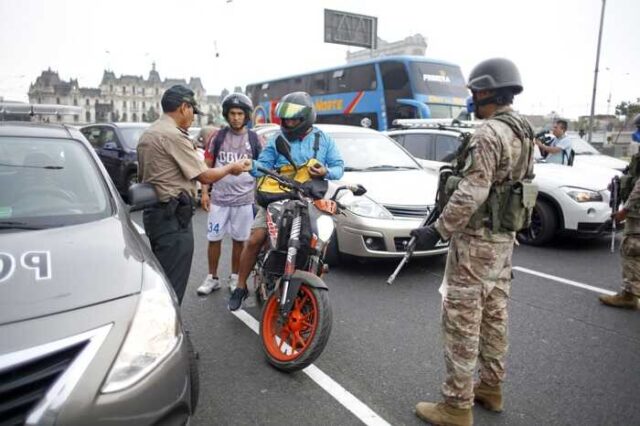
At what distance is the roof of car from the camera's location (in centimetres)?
303

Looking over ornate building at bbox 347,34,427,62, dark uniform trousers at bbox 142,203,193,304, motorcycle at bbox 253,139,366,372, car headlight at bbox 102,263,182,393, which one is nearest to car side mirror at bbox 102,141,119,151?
dark uniform trousers at bbox 142,203,193,304

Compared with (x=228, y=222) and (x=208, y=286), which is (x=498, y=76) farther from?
(x=208, y=286)

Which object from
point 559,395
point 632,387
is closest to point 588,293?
point 632,387

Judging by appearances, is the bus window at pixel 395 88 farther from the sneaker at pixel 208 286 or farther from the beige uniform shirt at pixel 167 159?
the beige uniform shirt at pixel 167 159

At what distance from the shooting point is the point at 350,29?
26.9 meters

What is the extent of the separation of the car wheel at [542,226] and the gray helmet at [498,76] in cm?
429

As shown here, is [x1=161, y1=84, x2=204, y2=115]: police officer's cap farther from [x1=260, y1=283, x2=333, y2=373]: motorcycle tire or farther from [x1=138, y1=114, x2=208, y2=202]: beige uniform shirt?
[x1=260, y1=283, x2=333, y2=373]: motorcycle tire

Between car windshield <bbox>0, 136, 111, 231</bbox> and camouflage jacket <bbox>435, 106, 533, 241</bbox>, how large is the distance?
1838 mm

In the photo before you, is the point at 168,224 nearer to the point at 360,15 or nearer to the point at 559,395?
the point at 559,395

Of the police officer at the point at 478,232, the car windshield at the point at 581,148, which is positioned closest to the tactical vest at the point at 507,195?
the police officer at the point at 478,232

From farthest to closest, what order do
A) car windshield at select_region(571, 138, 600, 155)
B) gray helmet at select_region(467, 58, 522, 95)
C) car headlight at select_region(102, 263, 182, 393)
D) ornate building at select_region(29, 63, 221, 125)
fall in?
ornate building at select_region(29, 63, 221, 125) < car windshield at select_region(571, 138, 600, 155) < gray helmet at select_region(467, 58, 522, 95) < car headlight at select_region(102, 263, 182, 393)

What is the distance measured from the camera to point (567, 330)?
3777 mm

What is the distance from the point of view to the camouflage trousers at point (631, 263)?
13.7 ft

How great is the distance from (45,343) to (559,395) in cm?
273
